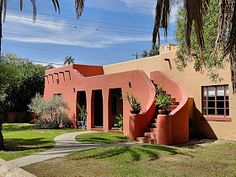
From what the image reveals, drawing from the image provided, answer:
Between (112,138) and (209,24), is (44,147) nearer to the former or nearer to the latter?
(112,138)

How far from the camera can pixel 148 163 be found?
11.4 m

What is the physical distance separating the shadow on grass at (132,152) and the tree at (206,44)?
417 centimetres

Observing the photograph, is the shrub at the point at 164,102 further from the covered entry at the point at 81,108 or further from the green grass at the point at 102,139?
the covered entry at the point at 81,108

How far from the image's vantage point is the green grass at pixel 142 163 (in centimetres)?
1001

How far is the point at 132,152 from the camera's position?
1320 centimetres

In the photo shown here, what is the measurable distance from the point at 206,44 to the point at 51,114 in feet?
43.3

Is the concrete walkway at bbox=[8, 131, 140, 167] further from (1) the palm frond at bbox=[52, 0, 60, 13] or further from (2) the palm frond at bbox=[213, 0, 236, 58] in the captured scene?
(2) the palm frond at bbox=[213, 0, 236, 58]

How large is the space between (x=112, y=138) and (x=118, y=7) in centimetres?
708

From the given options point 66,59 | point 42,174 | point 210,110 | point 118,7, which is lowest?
point 42,174

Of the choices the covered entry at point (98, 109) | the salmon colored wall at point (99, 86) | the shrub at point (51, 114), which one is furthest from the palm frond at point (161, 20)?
the shrub at point (51, 114)

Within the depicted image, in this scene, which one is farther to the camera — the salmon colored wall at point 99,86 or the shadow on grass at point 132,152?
the salmon colored wall at point 99,86

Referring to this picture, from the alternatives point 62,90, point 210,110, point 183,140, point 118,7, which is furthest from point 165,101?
point 62,90

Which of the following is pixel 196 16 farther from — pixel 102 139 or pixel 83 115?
pixel 83 115

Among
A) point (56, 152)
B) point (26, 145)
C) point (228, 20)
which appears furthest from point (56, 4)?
point (228, 20)
